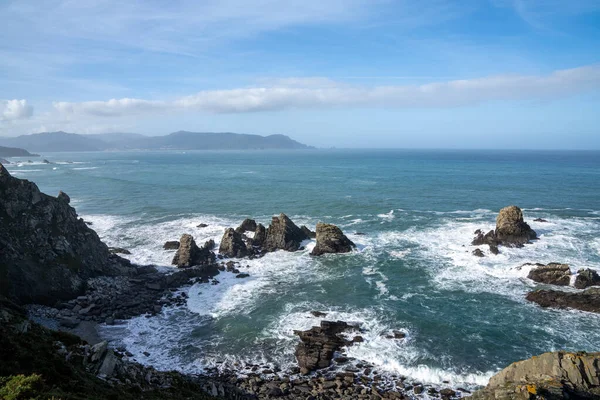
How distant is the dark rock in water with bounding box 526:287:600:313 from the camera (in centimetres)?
3541

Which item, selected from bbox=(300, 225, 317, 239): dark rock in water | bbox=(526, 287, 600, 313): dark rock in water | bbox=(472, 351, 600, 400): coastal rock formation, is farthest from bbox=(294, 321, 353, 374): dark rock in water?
bbox=(300, 225, 317, 239): dark rock in water

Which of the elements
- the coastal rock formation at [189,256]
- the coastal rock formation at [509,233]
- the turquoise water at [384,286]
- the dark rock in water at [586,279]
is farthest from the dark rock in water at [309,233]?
the dark rock in water at [586,279]

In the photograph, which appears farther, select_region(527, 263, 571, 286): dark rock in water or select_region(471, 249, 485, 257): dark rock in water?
select_region(471, 249, 485, 257): dark rock in water

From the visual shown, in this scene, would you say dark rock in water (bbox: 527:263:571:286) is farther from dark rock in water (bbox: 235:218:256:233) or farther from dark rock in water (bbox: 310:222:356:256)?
dark rock in water (bbox: 235:218:256:233)

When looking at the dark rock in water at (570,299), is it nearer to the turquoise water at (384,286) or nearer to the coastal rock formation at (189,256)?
the turquoise water at (384,286)

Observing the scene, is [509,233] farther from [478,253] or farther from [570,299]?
[570,299]

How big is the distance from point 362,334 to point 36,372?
77.3ft

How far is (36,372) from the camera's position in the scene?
17.3 meters

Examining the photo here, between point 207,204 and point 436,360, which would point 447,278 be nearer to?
point 436,360

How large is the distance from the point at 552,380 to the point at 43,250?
152 ft

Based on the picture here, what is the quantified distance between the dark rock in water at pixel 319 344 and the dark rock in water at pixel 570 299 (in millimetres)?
20028

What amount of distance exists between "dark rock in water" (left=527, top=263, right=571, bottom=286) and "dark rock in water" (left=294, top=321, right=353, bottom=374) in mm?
24058

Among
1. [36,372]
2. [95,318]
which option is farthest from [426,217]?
[36,372]

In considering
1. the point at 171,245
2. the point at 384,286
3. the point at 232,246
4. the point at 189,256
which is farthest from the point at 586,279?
the point at 171,245
